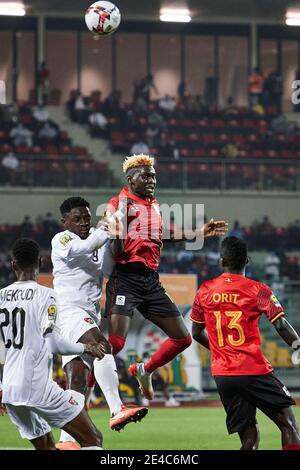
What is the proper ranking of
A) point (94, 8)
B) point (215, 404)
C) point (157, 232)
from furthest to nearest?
point (215, 404) < point (94, 8) < point (157, 232)

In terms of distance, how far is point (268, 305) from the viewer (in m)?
8.06

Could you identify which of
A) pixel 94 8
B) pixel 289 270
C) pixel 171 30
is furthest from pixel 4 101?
pixel 94 8

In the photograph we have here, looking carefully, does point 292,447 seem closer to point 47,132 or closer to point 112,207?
point 112,207

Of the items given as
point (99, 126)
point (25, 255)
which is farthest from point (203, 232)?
point (99, 126)

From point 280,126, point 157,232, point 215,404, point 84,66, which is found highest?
point 84,66

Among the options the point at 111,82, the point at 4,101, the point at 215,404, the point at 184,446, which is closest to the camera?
the point at 184,446

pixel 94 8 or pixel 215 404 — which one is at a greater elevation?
pixel 94 8

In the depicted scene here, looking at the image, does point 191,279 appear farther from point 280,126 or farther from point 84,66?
point 84,66

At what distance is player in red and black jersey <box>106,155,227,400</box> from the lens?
30.4 feet

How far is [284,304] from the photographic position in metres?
20.7

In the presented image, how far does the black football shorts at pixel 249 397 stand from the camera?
7973 millimetres

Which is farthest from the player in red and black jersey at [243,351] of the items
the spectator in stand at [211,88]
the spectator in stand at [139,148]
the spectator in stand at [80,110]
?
the spectator in stand at [211,88]

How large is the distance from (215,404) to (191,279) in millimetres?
2328

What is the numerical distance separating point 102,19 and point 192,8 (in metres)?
18.5
